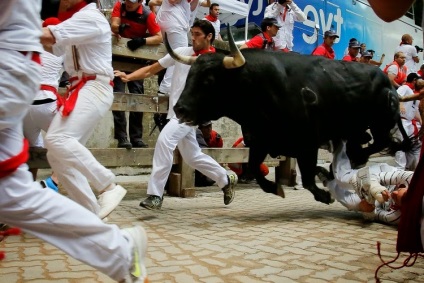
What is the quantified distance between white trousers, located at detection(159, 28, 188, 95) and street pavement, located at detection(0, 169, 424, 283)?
166 cm

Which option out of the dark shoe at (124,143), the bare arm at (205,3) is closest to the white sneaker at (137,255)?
the dark shoe at (124,143)

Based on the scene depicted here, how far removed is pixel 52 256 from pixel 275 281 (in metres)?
1.60

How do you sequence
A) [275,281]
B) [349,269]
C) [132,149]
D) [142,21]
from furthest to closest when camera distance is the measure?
[142,21], [132,149], [349,269], [275,281]

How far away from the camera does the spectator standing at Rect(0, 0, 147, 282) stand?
1919 mm

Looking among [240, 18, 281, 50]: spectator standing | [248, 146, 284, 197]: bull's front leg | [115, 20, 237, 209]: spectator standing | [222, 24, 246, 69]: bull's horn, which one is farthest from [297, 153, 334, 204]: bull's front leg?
[240, 18, 281, 50]: spectator standing

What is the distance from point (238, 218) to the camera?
525 cm

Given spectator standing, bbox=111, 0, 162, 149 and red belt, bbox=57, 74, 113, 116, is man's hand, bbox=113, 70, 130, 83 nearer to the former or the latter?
red belt, bbox=57, 74, 113, 116

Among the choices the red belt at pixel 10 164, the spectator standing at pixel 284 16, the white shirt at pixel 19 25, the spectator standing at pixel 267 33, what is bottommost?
the red belt at pixel 10 164

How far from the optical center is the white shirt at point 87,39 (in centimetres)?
369

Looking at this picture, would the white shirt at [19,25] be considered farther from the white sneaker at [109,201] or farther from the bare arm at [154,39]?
the bare arm at [154,39]

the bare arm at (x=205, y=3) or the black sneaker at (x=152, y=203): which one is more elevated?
the bare arm at (x=205, y=3)

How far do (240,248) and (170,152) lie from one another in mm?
1993

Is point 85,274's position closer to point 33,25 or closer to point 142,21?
point 33,25

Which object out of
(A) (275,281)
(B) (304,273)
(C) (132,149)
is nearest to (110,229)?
(A) (275,281)
